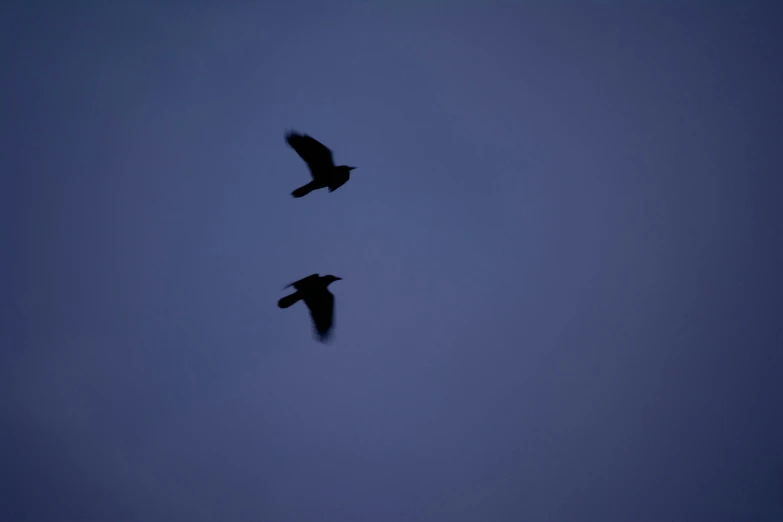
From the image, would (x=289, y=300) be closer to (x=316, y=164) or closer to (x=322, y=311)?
(x=322, y=311)

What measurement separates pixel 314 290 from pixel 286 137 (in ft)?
8.14

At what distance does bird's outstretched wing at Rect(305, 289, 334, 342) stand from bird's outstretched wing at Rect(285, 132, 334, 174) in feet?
6.89

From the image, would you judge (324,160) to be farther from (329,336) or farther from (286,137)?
Result: (329,336)

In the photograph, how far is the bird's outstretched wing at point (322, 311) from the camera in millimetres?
9164

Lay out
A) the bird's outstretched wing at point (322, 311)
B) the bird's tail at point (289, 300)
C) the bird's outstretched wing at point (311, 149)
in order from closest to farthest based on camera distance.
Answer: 1. the bird's outstretched wing at point (311, 149)
2. the bird's tail at point (289, 300)
3. the bird's outstretched wing at point (322, 311)

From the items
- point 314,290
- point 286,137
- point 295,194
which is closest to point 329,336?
point 314,290

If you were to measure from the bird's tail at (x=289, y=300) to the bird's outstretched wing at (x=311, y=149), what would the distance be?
2.16 meters

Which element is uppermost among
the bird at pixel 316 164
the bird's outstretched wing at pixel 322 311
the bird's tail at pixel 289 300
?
the bird at pixel 316 164

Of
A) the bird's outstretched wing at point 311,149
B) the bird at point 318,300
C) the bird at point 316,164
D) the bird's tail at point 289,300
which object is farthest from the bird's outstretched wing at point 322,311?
the bird's outstretched wing at point 311,149

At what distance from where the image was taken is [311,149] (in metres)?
8.38

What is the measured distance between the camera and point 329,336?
30.0 feet

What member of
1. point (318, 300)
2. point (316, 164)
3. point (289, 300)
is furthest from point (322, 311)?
point (316, 164)

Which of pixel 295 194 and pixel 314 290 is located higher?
pixel 295 194

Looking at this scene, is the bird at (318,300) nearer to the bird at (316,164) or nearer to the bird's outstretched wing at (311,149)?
the bird at (316,164)
